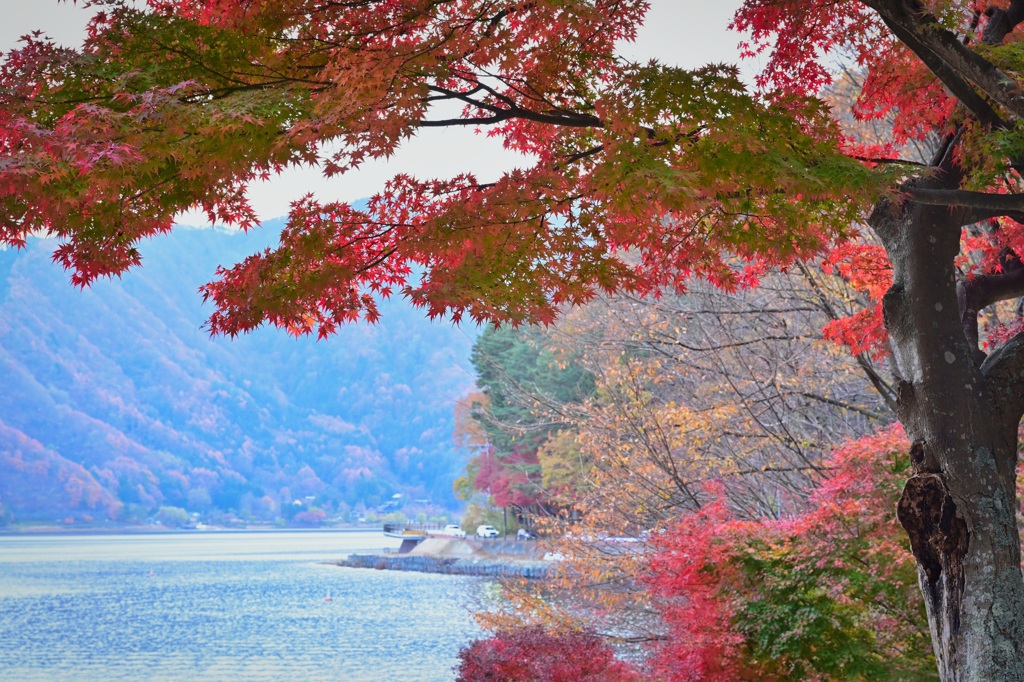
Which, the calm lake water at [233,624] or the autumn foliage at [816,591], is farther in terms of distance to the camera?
the calm lake water at [233,624]

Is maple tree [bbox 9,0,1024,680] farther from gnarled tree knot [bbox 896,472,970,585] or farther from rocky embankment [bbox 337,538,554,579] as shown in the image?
rocky embankment [bbox 337,538,554,579]

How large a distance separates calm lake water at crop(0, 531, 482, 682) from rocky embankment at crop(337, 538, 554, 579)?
118 cm

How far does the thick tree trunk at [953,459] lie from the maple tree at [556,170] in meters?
0.01

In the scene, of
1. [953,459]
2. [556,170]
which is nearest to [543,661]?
[953,459]

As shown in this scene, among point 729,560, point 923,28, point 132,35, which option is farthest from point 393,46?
point 729,560

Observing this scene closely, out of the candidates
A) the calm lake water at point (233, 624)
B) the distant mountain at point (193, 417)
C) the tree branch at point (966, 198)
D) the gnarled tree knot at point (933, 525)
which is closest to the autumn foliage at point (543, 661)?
the gnarled tree knot at point (933, 525)

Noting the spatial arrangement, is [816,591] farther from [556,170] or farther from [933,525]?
[556,170]

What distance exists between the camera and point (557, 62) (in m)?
5.49

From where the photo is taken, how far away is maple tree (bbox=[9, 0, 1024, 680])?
4578 mm

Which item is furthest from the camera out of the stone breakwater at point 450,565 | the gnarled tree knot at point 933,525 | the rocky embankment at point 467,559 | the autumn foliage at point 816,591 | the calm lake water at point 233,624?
the rocky embankment at point 467,559

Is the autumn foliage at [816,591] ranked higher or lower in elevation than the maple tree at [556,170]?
lower

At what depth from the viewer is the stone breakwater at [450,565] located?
3686cm

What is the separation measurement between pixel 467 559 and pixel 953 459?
140 ft

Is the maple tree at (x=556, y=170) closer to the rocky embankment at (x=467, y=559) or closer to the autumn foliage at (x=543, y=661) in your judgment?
the autumn foliage at (x=543, y=661)
